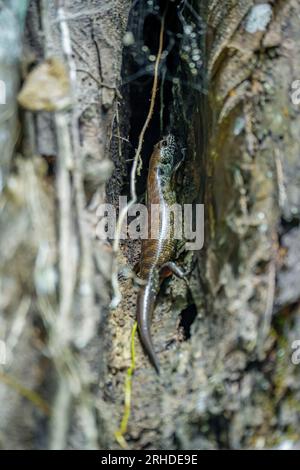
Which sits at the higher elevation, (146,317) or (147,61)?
(147,61)

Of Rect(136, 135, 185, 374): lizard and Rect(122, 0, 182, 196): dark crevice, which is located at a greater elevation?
Rect(122, 0, 182, 196): dark crevice

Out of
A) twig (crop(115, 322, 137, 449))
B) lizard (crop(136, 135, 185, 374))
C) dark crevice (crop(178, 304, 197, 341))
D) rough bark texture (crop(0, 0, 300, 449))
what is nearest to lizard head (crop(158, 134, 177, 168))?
lizard (crop(136, 135, 185, 374))

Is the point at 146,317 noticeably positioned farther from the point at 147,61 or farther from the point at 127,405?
the point at 147,61

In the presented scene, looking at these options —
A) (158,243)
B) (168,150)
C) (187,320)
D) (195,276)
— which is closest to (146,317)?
(187,320)

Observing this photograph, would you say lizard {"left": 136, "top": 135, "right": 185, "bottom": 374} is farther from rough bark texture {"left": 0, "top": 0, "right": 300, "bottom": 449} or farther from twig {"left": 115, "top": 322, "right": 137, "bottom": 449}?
rough bark texture {"left": 0, "top": 0, "right": 300, "bottom": 449}

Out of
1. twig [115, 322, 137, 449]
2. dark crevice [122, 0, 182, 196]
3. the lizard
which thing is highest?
dark crevice [122, 0, 182, 196]

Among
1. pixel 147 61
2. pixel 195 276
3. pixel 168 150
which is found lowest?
pixel 195 276

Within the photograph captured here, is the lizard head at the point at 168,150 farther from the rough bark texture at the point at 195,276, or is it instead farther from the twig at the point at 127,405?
the twig at the point at 127,405
